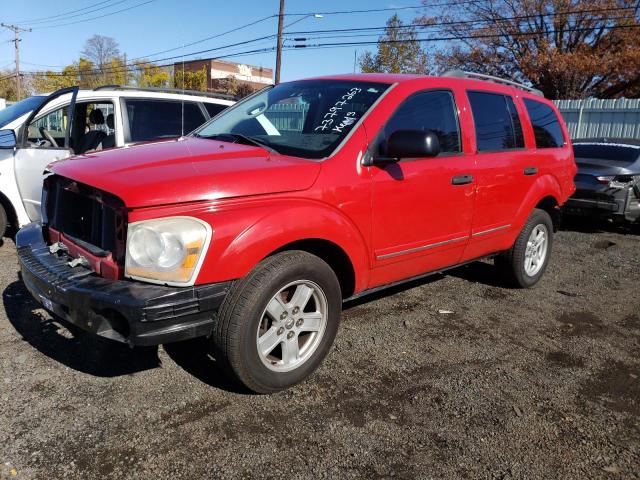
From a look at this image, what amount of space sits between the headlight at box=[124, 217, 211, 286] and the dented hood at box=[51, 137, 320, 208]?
11cm

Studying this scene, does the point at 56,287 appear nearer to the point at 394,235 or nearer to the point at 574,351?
the point at 394,235

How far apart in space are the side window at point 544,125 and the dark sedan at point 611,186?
3.04 metres

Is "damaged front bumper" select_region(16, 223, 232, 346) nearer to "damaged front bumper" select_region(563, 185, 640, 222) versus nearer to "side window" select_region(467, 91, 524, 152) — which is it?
"side window" select_region(467, 91, 524, 152)

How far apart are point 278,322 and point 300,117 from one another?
1.57m

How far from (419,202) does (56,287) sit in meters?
2.35

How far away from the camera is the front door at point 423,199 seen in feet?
11.3

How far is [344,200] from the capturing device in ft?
10.4

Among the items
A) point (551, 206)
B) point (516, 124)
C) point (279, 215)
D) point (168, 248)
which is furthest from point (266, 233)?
point (551, 206)

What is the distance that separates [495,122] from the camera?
4.46 meters

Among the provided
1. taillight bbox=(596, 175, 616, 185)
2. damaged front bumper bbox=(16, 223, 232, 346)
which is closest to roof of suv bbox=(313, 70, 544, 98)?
damaged front bumper bbox=(16, 223, 232, 346)

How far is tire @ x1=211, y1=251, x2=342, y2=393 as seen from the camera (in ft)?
8.91

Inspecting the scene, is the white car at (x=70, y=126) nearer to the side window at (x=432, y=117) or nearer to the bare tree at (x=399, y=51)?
the side window at (x=432, y=117)

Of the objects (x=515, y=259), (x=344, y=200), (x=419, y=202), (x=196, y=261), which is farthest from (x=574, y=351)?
(x=196, y=261)

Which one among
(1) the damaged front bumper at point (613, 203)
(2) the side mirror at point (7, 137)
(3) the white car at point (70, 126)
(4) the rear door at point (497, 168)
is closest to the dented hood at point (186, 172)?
(4) the rear door at point (497, 168)
